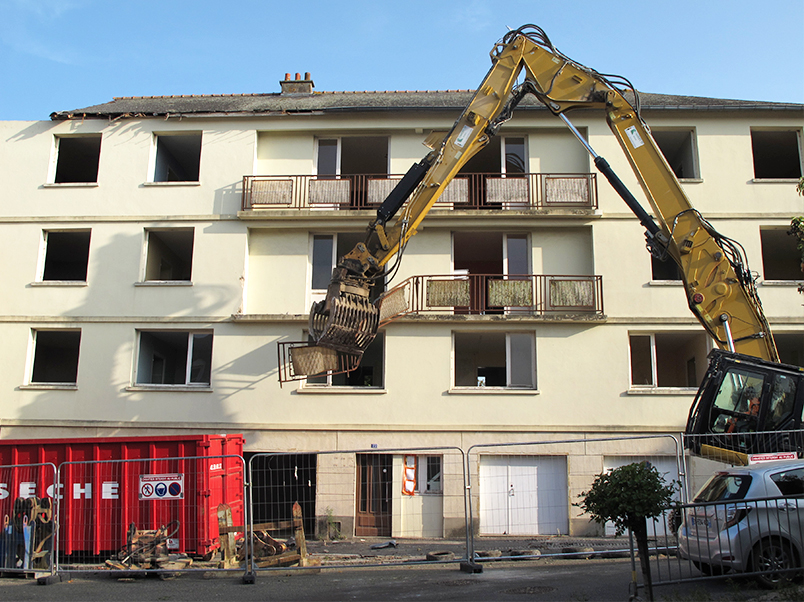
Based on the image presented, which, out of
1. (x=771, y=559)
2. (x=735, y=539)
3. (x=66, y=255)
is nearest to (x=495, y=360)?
(x=735, y=539)

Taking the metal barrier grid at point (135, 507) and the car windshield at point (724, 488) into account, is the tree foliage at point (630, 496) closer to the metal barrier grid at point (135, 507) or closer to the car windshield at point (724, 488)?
the car windshield at point (724, 488)

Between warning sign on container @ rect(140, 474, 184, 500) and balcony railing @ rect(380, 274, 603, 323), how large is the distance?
652cm

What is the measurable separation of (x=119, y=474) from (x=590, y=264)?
1202cm

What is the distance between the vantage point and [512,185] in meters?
17.2

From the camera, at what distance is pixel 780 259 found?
60.7ft

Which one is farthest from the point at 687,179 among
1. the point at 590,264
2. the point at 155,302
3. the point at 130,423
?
the point at 130,423

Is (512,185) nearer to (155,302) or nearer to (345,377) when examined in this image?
(345,377)

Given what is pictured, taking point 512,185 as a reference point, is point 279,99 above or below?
above

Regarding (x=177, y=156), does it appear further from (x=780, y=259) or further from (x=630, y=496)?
(x=780, y=259)

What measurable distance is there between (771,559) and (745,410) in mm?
2340

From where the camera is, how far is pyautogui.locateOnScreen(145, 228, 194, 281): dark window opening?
17.8 metres

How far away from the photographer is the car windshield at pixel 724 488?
784 cm

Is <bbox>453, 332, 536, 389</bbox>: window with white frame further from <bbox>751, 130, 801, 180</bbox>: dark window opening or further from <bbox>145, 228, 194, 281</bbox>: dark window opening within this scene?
<bbox>751, 130, 801, 180</bbox>: dark window opening

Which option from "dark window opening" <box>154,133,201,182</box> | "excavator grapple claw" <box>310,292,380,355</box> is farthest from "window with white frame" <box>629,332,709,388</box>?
"dark window opening" <box>154,133,201,182</box>
